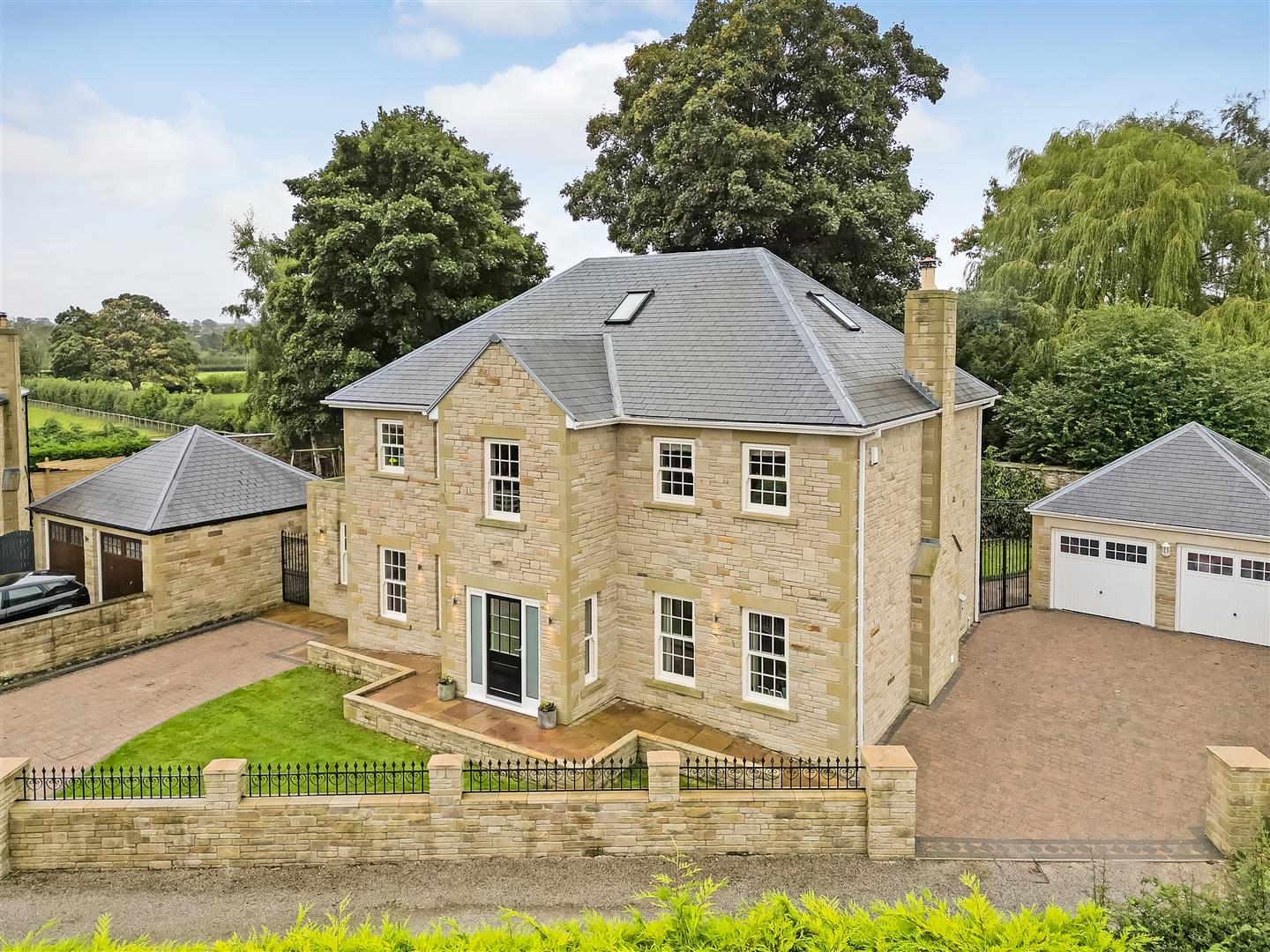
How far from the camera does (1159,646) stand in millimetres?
22469

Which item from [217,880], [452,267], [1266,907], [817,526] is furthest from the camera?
[452,267]

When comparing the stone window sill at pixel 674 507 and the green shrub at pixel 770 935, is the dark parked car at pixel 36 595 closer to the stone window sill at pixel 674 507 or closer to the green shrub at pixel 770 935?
the stone window sill at pixel 674 507

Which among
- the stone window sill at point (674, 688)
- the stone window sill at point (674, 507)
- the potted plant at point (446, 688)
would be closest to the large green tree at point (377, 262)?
the potted plant at point (446, 688)

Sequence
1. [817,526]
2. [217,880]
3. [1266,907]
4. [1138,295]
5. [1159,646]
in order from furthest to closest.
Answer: [1138,295]
[1159,646]
[817,526]
[217,880]
[1266,907]

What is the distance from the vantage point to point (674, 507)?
17156 millimetres

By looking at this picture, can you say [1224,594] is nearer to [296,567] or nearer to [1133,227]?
[1133,227]

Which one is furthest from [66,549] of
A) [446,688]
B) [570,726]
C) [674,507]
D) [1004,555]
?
[1004,555]

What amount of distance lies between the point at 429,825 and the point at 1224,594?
22.1 m

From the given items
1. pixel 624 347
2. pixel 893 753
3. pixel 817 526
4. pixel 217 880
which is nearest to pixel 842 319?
pixel 624 347

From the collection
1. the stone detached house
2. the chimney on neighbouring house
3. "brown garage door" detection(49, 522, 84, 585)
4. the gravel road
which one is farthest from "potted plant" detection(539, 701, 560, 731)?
"brown garage door" detection(49, 522, 84, 585)

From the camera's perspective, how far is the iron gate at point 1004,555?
87.0 ft

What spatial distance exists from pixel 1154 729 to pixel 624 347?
46.7 feet

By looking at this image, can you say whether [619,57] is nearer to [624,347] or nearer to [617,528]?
[624,347]

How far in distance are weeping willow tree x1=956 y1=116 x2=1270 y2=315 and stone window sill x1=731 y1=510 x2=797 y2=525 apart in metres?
29.3
